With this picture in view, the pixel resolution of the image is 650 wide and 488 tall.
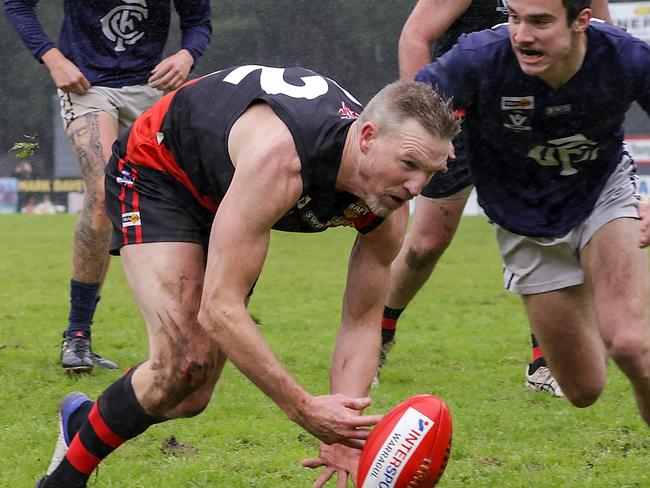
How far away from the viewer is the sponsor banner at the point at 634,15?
69.9 feet

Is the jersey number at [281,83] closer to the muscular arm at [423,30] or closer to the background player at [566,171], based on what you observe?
the background player at [566,171]

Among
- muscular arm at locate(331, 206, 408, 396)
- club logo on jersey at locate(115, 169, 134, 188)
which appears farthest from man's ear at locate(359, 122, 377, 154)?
club logo on jersey at locate(115, 169, 134, 188)

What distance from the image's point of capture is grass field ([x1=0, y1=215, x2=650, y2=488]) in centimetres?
438

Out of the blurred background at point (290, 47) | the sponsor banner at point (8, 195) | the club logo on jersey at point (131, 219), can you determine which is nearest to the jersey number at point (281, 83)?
the club logo on jersey at point (131, 219)

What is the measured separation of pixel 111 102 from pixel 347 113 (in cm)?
282

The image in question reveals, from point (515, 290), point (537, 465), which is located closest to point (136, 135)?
point (515, 290)

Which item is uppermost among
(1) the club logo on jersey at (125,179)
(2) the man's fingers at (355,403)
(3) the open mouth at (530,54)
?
(3) the open mouth at (530,54)

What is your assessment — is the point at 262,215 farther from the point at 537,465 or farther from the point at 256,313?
the point at 256,313

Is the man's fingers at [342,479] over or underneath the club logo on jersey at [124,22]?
underneath

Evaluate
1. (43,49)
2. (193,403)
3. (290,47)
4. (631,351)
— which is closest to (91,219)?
(43,49)

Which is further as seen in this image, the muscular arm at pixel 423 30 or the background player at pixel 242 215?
the muscular arm at pixel 423 30

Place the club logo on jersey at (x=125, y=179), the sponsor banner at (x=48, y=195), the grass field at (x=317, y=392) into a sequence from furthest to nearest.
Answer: the sponsor banner at (x=48, y=195), the grass field at (x=317, y=392), the club logo on jersey at (x=125, y=179)

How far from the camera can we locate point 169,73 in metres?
6.21

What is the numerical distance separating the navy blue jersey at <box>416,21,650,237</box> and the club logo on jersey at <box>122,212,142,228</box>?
1.14 meters
